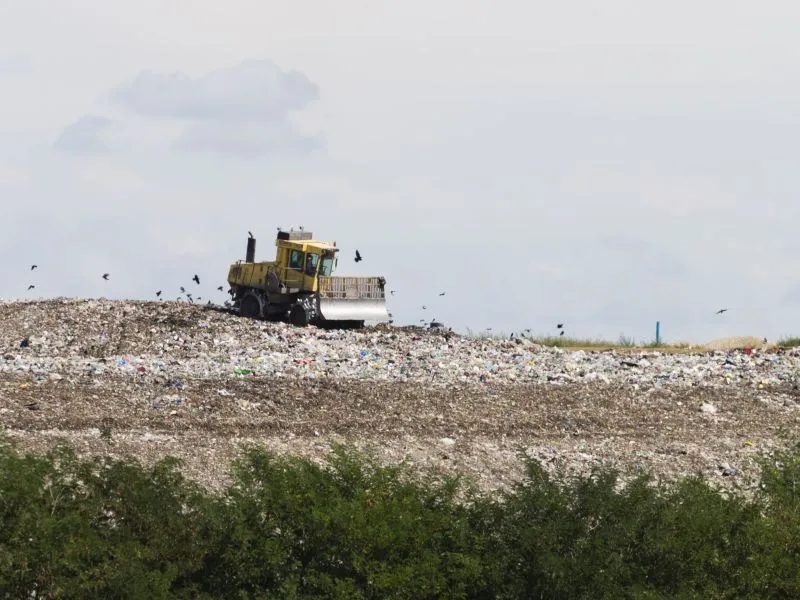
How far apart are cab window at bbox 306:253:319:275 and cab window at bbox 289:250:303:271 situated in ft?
0.75

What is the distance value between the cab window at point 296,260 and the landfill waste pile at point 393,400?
3.26 m

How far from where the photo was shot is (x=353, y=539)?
29.5 ft

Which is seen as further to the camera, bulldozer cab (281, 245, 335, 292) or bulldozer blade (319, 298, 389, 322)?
bulldozer cab (281, 245, 335, 292)

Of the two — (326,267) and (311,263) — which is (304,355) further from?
(326,267)

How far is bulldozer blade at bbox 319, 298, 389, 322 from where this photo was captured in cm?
3133

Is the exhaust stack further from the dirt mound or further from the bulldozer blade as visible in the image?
the dirt mound

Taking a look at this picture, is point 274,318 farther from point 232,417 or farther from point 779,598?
point 779,598

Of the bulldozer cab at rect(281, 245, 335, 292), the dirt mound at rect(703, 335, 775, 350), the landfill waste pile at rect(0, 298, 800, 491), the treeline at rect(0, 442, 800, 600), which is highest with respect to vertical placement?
the bulldozer cab at rect(281, 245, 335, 292)

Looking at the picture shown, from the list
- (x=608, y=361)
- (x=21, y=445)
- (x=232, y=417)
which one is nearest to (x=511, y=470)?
(x=232, y=417)

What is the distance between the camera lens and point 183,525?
30.1 feet

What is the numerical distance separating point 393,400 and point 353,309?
12.2 metres

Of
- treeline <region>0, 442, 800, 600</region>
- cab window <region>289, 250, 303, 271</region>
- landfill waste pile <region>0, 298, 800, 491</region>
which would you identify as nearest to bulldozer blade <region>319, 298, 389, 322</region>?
cab window <region>289, 250, 303, 271</region>

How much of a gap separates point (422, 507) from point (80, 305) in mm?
23454

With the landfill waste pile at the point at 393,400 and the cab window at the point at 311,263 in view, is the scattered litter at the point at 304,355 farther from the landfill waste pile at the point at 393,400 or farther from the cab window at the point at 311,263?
the cab window at the point at 311,263
